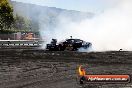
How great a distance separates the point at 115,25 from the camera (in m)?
51.2

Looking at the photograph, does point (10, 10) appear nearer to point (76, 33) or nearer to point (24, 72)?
point (76, 33)

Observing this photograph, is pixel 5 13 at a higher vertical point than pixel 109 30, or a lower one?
higher

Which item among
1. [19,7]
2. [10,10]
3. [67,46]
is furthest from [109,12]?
[19,7]

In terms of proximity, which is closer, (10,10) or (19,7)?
(10,10)

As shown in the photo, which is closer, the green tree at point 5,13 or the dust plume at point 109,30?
the dust plume at point 109,30

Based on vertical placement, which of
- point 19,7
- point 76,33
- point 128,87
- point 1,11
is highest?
point 19,7

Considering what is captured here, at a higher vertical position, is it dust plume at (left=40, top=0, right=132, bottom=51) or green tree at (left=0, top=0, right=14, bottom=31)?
green tree at (left=0, top=0, right=14, bottom=31)

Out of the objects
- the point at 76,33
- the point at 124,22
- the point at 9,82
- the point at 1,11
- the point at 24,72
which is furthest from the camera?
the point at 1,11

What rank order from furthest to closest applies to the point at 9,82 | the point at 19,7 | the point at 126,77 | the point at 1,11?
the point at 19,7 < the point at 1,11 < the point at 9,82 < the point at 126,77

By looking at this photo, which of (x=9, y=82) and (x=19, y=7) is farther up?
(x=19, y=7)

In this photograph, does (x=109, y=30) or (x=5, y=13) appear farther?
(x=5, y=13)

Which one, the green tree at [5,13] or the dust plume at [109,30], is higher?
the green tree at [5,13]

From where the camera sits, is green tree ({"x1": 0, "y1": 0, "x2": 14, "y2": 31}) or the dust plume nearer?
the dust plume

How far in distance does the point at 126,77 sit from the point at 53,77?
5.65 metres
